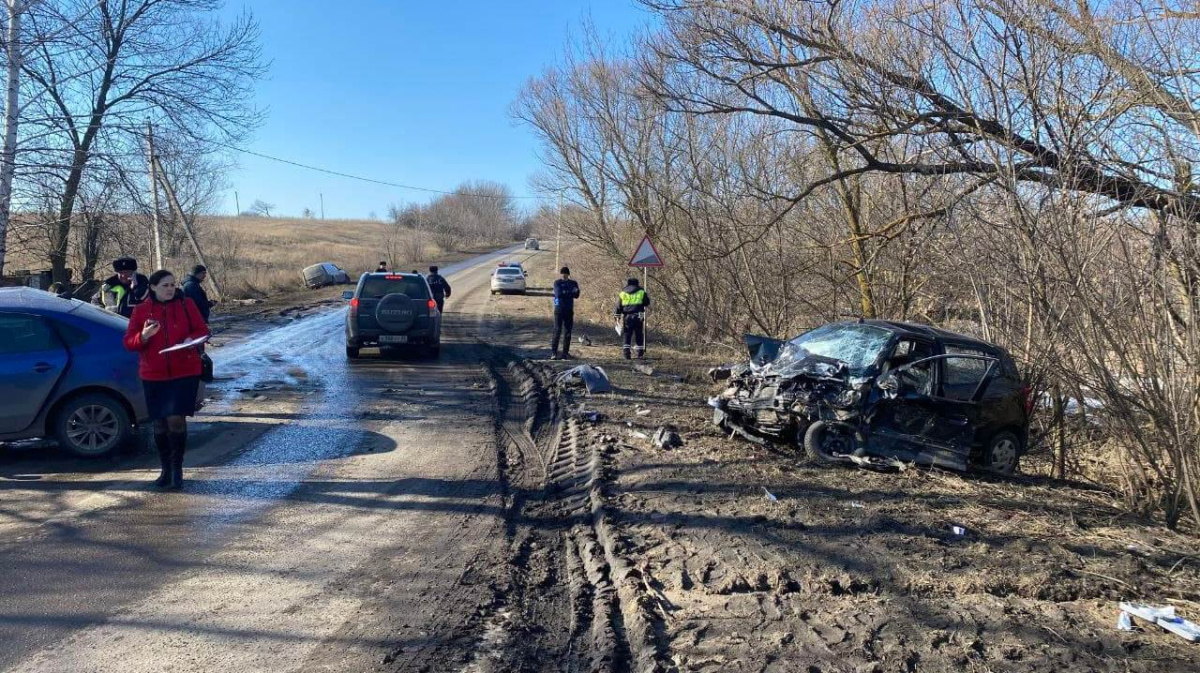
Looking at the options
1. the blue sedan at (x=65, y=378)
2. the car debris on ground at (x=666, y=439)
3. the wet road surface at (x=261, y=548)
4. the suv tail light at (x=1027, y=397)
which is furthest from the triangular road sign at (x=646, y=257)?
the blue sedan at (x=65, y=378)

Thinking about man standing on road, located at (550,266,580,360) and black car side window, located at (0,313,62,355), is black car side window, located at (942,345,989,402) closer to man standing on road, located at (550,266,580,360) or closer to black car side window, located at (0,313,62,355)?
man standing on road, located at (550,266,580,360)

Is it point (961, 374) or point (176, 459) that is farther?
point (961, 374)

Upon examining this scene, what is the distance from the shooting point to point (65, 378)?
6879 millimetres

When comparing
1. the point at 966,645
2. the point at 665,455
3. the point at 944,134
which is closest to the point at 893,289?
the point at 944,134

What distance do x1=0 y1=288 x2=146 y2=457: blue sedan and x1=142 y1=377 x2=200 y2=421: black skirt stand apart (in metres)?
1.12

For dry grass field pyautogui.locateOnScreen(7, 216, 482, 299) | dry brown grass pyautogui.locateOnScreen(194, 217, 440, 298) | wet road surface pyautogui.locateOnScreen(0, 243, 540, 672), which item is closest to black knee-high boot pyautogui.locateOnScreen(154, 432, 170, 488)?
wet road surface pyautogui.locateOnScreen(0, 243, 540, 672)

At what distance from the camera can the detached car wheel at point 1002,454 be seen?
8.30m

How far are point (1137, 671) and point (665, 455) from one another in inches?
173

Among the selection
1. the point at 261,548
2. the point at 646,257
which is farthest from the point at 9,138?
the point at 646,257

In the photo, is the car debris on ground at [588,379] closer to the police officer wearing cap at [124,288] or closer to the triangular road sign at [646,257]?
the triangular road sign at [646,257]

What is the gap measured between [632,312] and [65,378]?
9.31 m

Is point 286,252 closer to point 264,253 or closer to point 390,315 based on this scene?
point 264,253

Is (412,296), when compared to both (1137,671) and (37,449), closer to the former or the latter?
(37,449)

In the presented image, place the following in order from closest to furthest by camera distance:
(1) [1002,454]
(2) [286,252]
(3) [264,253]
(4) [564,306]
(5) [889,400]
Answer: (5) [889,400]
(1) [1002,454]
(4) [564,306]
(3) [264,253]
(2) [286,252]
